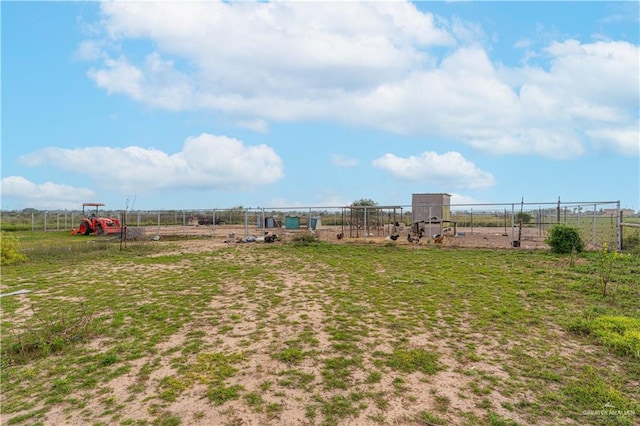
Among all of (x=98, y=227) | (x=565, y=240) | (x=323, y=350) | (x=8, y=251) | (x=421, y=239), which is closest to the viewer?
(x=323, y=350)

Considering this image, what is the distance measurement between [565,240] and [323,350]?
1201 cm

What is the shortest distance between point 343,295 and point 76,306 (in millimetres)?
4938

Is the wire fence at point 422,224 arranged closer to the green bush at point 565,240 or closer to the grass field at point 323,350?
the green bush at point 565,240

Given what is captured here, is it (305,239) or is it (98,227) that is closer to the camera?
(305,239)

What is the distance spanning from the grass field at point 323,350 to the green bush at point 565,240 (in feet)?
13.2

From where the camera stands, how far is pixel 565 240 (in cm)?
1262

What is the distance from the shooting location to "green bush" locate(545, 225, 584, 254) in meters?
12.5

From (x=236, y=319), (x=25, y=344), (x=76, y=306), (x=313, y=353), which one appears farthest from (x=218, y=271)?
(x=313, y=353)

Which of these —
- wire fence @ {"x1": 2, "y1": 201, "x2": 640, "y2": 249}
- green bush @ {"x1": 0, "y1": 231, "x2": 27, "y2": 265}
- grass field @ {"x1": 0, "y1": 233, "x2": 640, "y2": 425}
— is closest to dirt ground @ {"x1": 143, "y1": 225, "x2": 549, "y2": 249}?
wire fence @ {"x1": 2, "y1": 201, "x2": 640, "y2": 249}

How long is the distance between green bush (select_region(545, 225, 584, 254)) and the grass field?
13.2 feet

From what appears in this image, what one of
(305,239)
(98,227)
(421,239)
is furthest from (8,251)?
(421,239)

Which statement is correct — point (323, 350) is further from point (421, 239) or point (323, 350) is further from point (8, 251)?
point (421, 239)

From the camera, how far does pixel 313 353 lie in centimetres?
432

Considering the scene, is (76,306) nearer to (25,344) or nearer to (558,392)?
(25,344)
